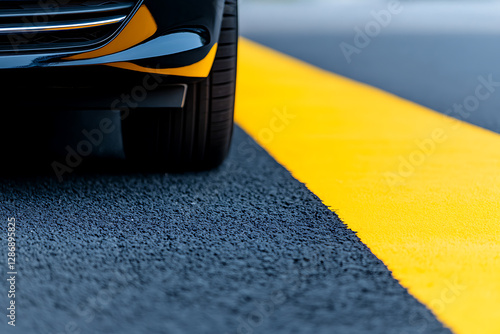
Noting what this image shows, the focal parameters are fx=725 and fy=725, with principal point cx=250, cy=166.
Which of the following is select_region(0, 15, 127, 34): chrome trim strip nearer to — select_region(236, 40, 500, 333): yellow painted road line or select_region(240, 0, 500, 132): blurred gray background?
select_region(236, 40, 500, 333): yellow painted road line

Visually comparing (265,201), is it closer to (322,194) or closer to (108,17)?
(322,194)

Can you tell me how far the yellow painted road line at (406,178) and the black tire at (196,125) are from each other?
37cm

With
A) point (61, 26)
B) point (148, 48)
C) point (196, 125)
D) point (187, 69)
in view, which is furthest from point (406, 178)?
point (61, 26)

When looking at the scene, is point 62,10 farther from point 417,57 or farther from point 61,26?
point 417,57

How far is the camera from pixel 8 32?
2.20 meters

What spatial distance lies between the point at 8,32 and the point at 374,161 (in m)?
1.58

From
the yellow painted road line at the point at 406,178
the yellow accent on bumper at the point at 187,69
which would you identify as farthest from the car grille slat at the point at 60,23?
the yellow painted road line at the point at 406,178

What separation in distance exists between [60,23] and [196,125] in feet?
2.40

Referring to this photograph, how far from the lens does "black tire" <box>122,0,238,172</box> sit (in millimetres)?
2707

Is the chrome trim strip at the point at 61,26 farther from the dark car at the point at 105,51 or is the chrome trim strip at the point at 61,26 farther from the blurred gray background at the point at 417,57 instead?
the blurred gray background at the point at 417,57

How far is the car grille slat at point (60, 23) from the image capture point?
219 centimetres

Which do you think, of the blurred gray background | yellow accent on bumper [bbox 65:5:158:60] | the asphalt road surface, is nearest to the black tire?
the asphalt road surface

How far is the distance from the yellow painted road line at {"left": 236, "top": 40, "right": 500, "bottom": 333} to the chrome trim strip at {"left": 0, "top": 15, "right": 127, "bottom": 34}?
929mm

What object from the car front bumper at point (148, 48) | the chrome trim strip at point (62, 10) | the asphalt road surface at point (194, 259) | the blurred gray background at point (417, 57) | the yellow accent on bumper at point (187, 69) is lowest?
the blurred gray background at point (417, 57)
